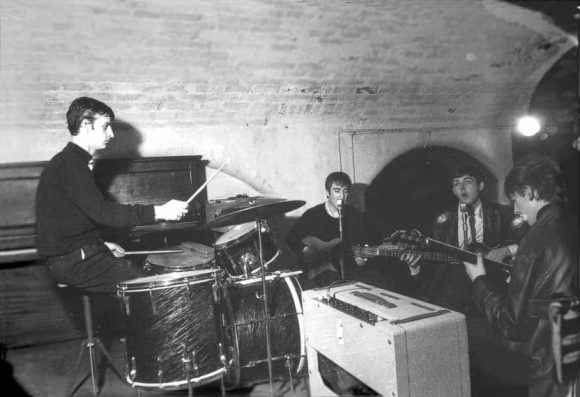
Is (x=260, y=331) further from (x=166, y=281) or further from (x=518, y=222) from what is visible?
(x=518, y=222)

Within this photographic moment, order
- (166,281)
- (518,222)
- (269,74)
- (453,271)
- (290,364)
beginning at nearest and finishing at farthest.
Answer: (166,281) → (290,364) → (453,271) → (518,222) → (269,74)

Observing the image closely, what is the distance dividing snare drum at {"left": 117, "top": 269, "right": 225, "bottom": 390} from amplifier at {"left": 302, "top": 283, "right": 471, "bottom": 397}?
2.82 feet

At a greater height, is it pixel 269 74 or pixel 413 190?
pixel 269 74

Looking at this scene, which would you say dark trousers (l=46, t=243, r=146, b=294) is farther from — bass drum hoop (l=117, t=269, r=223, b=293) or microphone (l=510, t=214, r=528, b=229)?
microphone (l=510, t=214, r=528, b=229)

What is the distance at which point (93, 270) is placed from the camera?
2.81 metres

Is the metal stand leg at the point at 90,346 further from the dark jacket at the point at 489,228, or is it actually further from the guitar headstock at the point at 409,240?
the dark jacket at the point at 489,228

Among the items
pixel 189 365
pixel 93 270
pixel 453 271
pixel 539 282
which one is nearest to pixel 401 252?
pixel 453 271

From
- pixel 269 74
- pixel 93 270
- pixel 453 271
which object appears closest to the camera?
pixel 93 270

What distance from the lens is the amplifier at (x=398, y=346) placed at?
2039 mm

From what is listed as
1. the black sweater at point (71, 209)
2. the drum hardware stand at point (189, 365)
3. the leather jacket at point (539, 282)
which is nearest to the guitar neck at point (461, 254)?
the leather jacket at point (539, 282)

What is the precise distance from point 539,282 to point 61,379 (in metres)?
3.69

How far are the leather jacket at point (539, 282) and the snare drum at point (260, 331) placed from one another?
148cm

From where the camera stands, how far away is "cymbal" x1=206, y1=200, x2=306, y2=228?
110 inches

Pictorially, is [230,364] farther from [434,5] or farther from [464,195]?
[434,5]
